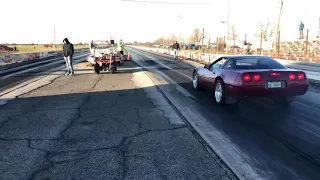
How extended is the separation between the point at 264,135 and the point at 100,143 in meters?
2.74

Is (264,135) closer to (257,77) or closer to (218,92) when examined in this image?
(257,77)

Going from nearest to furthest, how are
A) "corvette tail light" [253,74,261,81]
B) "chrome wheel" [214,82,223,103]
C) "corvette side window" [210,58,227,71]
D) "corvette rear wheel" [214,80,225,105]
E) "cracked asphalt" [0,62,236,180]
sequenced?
"cracked asphalt" [0,62,236,180], "corvette tail light" [253,74,261,81], "corvette rear wheel" [214,80,225,105], "chrome wheel" [214,82,223,103], "corvette side window" [210,58,227,71]

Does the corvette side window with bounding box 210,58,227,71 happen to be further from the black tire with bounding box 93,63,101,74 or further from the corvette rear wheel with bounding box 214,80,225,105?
the black tire with bounding box 93,63,101,74

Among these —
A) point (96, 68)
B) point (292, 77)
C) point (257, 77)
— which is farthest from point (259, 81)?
point (96, 68)

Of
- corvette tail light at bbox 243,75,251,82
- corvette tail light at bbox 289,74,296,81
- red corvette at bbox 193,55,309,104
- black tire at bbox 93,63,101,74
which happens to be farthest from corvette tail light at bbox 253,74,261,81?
black tire at bbox 93,63,101,74

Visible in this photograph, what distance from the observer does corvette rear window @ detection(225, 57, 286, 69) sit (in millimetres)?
7285

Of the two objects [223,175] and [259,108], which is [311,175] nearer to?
[223,175]

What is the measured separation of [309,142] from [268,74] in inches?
92.7

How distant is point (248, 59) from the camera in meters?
7.77

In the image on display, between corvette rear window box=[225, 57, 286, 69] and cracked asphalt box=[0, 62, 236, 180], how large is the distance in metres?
1.97

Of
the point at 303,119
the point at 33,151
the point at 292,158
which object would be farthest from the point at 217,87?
the point at 33,151

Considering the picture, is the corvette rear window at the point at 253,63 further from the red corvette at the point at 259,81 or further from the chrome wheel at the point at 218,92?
the chrome wheel at the point at 218,92

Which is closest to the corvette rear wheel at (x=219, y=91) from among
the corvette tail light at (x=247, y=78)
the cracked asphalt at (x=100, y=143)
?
the corvette tail light at (x=247, y=78)

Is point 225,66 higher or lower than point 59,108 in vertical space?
higher
